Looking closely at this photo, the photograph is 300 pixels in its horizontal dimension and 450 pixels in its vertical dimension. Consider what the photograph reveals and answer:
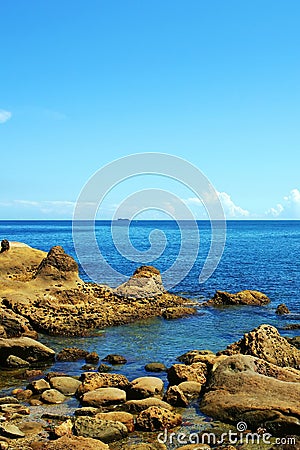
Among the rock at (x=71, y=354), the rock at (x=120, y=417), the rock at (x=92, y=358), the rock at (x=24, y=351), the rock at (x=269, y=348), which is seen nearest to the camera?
the rock at (x=120, y=417)

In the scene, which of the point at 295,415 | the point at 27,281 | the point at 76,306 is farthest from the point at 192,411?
the point at 27,281

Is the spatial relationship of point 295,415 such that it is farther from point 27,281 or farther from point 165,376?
point 27,281

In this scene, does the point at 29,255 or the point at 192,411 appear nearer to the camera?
the point at 192,411

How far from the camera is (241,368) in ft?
58.1

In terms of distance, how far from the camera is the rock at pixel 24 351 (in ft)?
74.6

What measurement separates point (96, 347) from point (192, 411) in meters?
10.1

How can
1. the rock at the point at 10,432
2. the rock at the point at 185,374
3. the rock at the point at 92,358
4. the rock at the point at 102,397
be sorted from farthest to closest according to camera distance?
the rock at the point at 92,358, the rock at the point at 185,374, the rock at the point at 102,397, the rock at the point at 10,432

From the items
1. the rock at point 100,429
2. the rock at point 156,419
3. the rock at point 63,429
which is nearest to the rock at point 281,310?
the rock at point 156,419

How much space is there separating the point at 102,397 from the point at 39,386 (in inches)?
110

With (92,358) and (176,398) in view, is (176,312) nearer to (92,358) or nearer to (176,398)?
(92,358)

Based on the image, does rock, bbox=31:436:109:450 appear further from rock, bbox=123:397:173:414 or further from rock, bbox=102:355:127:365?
rock, bbox=102:355:127:365

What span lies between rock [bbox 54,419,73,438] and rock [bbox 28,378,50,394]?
386cm

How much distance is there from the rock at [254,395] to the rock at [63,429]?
4.43 meters

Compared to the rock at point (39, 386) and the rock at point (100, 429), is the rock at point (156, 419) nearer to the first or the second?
the rock at point (100, 429)
